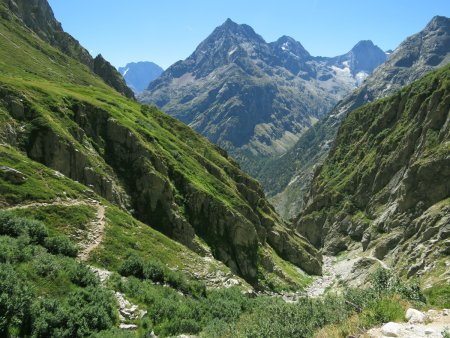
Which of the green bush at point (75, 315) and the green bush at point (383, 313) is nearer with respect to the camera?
the green bush at point (383, 313)

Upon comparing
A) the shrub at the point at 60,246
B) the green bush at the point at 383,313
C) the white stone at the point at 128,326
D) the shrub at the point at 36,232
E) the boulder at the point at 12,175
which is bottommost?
the white stone at the point at 128,326

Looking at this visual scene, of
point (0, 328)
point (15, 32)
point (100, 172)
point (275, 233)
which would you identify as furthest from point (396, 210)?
point (15, 32)

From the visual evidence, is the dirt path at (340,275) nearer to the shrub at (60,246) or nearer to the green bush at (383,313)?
the shrub at (60,246)

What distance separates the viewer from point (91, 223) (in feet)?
161

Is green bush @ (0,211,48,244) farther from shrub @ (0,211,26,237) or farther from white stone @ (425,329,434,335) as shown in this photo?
white stone @ (425,329,434,335)

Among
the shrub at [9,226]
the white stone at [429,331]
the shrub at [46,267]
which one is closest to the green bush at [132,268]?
the shrub at [9,226]

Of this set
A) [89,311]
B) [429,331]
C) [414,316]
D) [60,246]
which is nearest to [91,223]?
[60,246]

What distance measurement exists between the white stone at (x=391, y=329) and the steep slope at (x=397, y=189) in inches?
2543

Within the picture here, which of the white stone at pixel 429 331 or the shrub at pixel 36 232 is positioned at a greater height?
the white stone at pixel 429 331

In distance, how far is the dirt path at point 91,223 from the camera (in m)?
43.4

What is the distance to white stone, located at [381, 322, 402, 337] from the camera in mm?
14048

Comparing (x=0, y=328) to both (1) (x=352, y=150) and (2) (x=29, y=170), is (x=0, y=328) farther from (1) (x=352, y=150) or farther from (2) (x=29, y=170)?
(1) (x=352, y=150)

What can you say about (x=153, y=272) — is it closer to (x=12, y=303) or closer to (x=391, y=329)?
(x=12, y=303)

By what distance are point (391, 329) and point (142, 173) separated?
208 ft
